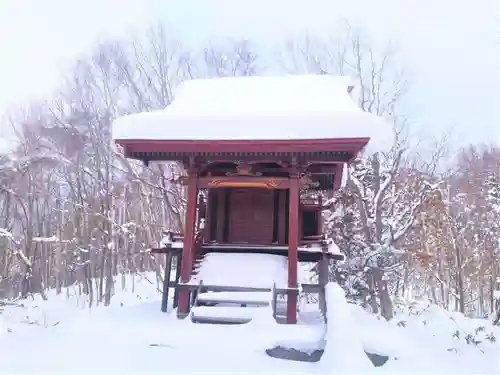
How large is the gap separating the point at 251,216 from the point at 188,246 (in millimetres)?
1709

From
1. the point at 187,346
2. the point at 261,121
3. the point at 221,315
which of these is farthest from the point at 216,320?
the point at 261,121

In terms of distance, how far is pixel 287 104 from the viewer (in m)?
8.14

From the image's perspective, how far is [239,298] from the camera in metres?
7.12

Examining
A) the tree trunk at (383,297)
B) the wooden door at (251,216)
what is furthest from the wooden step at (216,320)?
the tree trunk at (383,297)

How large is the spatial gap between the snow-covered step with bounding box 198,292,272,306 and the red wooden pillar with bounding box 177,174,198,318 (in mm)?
434

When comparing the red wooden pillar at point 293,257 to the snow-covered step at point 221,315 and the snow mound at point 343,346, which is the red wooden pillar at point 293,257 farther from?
the snow mound at point 343,346

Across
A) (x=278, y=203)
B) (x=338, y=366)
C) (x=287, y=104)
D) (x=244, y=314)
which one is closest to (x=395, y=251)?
(x=278, y=203)

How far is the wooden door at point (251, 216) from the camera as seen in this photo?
8891 millimetres

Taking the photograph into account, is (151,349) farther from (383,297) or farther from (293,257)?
(383,297)

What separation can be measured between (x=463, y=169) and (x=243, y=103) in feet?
47.0

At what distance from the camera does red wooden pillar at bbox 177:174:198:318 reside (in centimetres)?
749

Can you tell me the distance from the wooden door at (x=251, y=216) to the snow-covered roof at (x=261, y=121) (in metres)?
1.82

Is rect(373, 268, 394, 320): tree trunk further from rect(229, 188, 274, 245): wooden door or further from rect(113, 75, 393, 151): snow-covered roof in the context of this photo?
rect(113, 75, 393, 151): snow-covered roof

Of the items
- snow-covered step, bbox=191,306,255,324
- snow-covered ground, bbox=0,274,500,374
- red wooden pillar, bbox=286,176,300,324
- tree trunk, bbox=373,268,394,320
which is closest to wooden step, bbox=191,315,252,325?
snow-covered step, bbox=191,306,255,324
